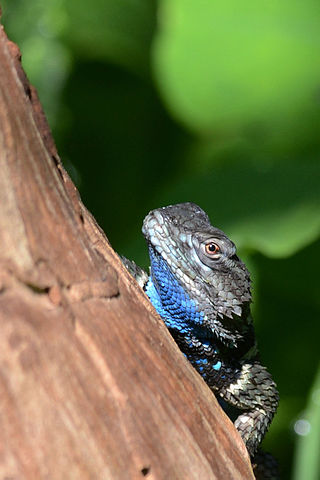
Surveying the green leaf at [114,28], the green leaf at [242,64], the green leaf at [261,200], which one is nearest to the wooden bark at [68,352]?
the green leaf at [261,200]

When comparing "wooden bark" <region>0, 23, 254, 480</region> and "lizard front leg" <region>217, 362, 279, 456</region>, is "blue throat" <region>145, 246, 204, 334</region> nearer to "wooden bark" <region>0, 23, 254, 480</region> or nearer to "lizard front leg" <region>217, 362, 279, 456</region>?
"lizard front leg" <region>217, 362, 279, 456</region>

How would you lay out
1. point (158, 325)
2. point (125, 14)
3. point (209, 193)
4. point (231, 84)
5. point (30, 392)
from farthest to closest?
1. point (125, 14)
2. point (231, 84)
3. point (209, 193)
4. point (158, 325)
5. point (30, 392)

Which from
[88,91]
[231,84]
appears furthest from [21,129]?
[88,91]

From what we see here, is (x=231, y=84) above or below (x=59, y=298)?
above

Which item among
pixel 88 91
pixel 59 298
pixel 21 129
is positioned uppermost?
pixel 21 129

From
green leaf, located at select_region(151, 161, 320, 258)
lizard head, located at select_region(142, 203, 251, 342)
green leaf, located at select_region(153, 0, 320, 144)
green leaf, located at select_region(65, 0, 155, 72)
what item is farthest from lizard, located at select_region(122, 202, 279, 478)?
green leaf, located at select_region(65, 0, 155, 72)

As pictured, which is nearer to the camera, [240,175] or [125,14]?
[240,175]

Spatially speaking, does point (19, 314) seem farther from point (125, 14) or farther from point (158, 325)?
point (125, 14)
